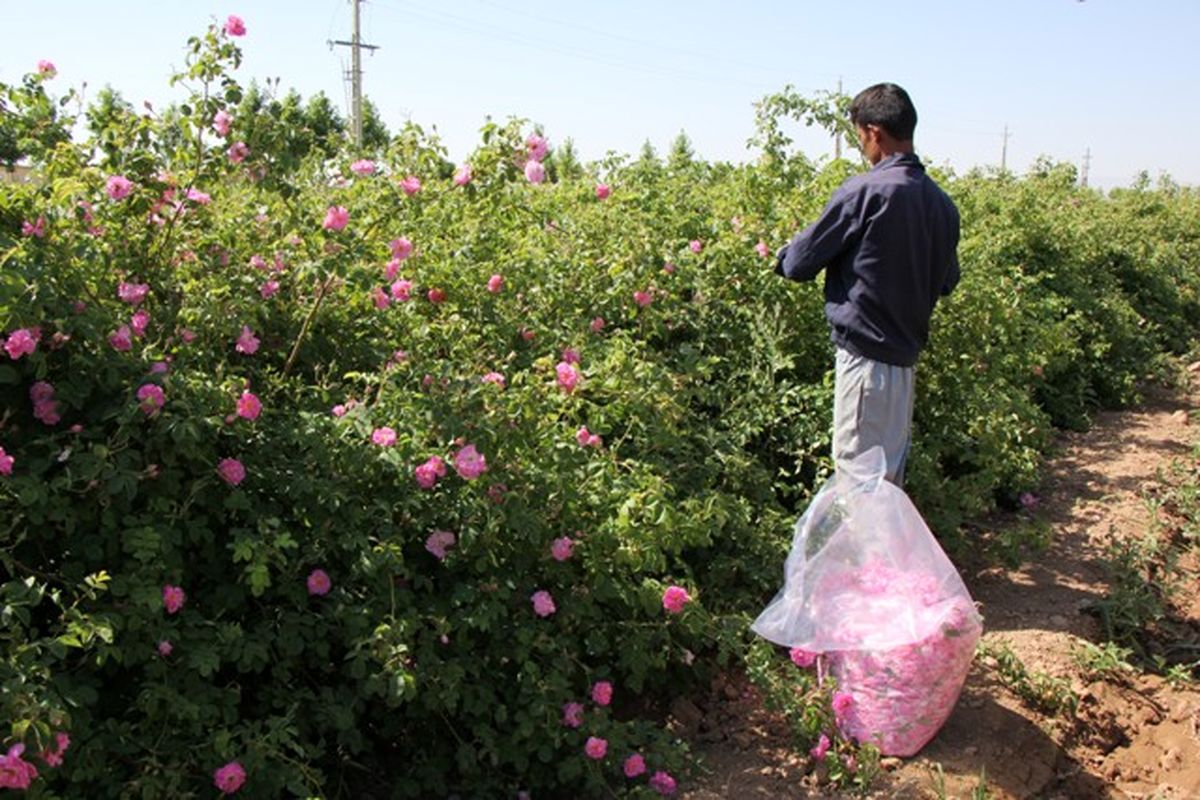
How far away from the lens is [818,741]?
3.03 m

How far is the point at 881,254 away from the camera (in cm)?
315

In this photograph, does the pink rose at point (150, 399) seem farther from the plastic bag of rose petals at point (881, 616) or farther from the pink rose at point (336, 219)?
the plastic bag of rose petals at point (881, 616)

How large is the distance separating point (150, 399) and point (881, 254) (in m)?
1.92

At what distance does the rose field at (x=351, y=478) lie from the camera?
231 centimetres

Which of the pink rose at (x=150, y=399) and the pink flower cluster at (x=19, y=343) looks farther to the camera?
the pink rose at (x=150, y=399)

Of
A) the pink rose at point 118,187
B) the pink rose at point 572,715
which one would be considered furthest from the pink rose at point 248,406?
the pink rose at point 572,715

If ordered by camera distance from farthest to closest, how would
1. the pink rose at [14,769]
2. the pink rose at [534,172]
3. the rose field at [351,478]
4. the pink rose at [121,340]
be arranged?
1. the pink rose at [534,172]
2. the pink rose at [121,340]
3. the rose field at [351,478]
4. the pink rose at [14,769]

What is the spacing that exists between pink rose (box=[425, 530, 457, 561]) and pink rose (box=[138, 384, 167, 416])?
69 centimetres

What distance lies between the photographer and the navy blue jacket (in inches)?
124

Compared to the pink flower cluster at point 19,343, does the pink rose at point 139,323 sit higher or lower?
lower

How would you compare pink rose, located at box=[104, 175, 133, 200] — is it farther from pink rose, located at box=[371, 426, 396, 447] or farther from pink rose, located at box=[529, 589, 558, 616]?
pink rose, located at box=[529, 589, 558, 616]

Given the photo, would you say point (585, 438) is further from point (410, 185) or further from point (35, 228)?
point (35, 228)

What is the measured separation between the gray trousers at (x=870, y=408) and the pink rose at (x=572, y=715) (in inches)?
42.4

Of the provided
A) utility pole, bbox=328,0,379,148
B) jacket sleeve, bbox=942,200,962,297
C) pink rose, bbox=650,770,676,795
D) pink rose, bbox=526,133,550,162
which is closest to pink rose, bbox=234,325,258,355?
pink rose, bbox=526,133,550,162
